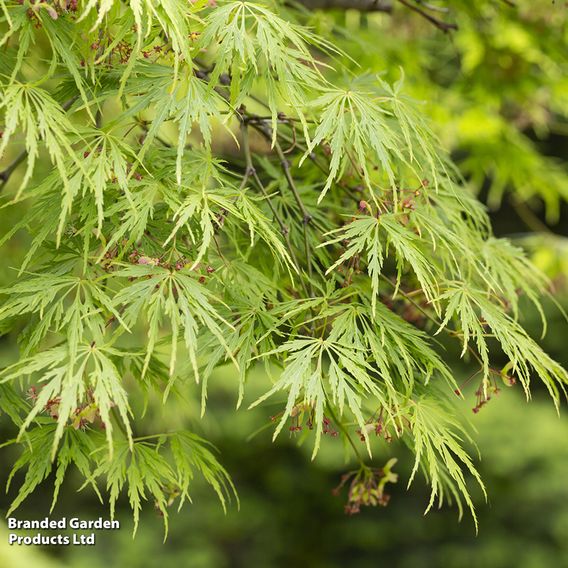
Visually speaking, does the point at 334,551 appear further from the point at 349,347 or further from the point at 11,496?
the point at 349,347

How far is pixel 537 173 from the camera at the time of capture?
3270 millimetres

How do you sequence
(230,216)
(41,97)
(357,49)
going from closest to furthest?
1. (41,97)
2. (230,216)
3. (357,49)

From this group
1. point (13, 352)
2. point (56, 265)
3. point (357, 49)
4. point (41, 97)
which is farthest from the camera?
point (13, 352)

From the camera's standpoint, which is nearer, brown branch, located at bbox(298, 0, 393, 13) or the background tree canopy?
the background tree canopy

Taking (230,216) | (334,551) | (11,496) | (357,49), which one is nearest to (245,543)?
(334,551)

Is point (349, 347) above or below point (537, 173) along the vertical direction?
above

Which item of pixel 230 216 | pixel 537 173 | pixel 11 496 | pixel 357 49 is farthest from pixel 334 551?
pixel 230 216

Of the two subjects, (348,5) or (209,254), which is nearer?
(209,254)

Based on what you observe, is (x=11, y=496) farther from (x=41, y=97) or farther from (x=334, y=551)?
(x=41, y=97)

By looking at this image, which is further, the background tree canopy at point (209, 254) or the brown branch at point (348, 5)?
the brown branch at point (348, 5)

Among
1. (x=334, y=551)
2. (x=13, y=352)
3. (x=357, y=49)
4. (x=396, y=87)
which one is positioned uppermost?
(x=396, y=87)

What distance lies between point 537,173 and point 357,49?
1.43 m

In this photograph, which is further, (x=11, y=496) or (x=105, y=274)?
(x=11, y=496)

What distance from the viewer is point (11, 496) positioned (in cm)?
518
